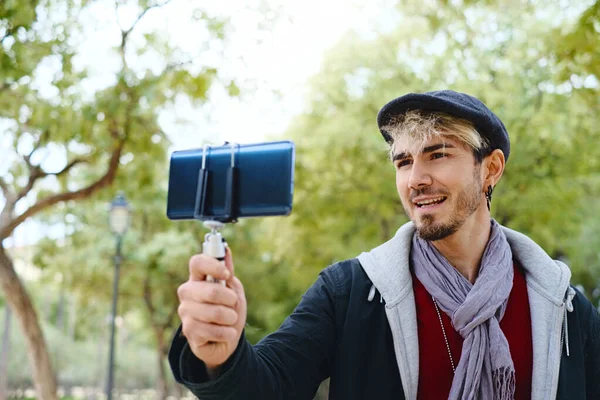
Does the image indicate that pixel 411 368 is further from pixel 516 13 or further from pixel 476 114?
pixel 516 13

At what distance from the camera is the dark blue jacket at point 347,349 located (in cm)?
206

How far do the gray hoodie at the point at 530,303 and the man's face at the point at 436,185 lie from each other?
18 cm

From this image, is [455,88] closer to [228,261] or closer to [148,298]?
[228,261]

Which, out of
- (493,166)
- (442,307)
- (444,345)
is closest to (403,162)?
(493,166)

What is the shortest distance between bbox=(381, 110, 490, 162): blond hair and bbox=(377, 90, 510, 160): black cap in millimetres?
20

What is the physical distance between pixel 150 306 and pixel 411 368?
21.1 m

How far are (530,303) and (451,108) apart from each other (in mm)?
759

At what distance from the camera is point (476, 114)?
2389 mm

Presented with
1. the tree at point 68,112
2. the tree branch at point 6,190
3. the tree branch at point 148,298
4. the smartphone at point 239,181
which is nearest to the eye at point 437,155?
the smartphone at point 239,181

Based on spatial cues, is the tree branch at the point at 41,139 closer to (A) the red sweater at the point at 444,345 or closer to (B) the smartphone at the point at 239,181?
(A) the red sweater at the point at 444,345

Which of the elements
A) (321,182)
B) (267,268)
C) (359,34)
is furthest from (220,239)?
(267,268)

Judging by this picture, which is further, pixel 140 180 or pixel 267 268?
pixel 267 268

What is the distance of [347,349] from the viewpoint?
2215 millimetres

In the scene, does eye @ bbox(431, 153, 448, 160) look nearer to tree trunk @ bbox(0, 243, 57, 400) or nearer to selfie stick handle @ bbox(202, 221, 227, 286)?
selfie stick handle @ bbox(202, 221, 227, 286)
